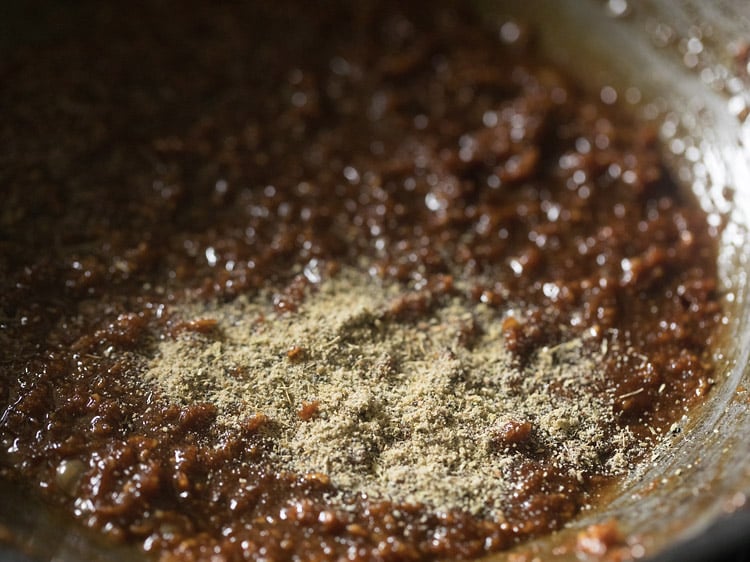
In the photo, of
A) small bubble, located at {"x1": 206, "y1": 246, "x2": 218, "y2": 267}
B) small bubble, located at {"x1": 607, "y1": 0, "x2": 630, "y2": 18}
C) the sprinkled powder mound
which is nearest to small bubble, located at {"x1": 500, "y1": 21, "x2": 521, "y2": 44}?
small bubble, located at {"x1": 607, "y1": 0, "x2": 630, "y2": 18}

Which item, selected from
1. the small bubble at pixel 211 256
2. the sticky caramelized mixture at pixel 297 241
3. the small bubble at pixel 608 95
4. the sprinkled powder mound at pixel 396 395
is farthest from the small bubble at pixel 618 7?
the small bubble at pixel 211 256

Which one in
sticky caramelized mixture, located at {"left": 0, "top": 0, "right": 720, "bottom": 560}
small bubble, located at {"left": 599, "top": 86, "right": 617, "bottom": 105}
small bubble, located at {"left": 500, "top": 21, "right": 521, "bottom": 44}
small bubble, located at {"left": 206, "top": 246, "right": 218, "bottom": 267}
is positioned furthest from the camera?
small bubble, located at {"left": 500, "top": 21, "right": 521, "bottom": 44}

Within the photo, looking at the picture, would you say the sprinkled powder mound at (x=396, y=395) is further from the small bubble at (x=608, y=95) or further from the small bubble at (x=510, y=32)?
the small bubble at (x=510, y=32)

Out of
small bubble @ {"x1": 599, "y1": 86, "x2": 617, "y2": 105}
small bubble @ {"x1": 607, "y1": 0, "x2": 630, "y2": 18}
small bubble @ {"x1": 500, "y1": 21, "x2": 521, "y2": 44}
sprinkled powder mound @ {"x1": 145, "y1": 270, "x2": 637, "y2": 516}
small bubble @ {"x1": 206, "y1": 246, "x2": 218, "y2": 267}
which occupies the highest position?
small bubble @ {"x1": 500, "y1": 21, "x2": 521, "y2": 44}

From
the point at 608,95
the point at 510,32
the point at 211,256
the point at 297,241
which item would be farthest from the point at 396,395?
the point at 510,32

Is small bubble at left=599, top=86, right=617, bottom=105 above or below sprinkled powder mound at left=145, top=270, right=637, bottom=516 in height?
above

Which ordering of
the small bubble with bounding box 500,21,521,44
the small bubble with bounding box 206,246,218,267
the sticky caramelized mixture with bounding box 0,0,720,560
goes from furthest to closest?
the small bubble with bounding box 500,21,521,44, the small bubble with bounding box 206,246,218,267, the sticky caramelized mixture with bounding box 0,0,720,560

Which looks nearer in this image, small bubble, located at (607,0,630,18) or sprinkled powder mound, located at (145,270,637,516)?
sprinkled powder mound, located at (145,270,637,516)

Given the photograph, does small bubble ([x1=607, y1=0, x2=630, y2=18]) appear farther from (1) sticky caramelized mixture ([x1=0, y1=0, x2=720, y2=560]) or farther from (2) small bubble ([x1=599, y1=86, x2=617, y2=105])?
(1) sticky caramelized mixture ([x1=0, y1=0, x2=720, y2=560])
